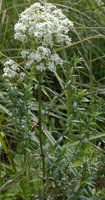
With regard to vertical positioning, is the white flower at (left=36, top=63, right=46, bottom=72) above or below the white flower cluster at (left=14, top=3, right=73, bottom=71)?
below

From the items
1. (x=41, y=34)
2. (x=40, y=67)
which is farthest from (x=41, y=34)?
(x=40, y=67)

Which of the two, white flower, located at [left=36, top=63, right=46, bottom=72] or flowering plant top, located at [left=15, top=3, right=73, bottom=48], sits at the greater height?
flowering plant top, located at [left=15, top=3, right=73, bottom=48]

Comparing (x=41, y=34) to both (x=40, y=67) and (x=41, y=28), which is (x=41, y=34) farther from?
(x=40, y=67)

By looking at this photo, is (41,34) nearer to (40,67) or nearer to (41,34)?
(41,34)

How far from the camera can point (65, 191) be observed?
Answer: 2.01 meters

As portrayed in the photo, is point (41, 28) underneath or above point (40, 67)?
above

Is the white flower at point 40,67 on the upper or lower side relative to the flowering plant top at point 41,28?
lower

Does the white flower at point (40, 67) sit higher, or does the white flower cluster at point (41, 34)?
the white flower cluster at point (41, 34)

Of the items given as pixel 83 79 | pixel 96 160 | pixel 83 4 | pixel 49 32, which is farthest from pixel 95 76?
pixel 49 32

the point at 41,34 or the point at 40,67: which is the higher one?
the point at 41,34

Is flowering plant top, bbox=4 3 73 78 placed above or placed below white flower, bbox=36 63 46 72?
above

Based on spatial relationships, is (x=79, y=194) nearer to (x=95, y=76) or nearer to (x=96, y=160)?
(x=96, y=160)

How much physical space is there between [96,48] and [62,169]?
1.82m

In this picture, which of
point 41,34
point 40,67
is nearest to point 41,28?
point 41,34
